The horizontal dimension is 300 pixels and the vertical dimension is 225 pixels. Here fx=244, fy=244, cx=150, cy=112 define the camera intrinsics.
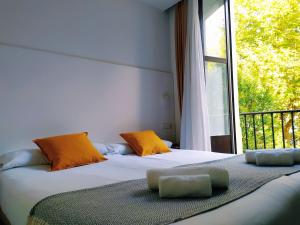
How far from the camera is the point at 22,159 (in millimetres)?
2090

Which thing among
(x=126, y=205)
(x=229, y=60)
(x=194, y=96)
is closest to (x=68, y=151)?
(x=126, y=205)

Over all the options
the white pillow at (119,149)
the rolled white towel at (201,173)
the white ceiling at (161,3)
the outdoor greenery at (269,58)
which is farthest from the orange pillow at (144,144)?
the outdoor greenery at (269,58)

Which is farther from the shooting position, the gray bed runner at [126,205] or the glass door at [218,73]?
the glass door at [218,73]

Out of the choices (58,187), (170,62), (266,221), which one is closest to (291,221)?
(266,221)

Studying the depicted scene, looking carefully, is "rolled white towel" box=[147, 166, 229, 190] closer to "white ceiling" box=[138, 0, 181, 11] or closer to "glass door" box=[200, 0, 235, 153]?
"glass door" box=[200, 0, 235, 153]

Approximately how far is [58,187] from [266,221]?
105cm

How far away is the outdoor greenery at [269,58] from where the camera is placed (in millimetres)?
6344

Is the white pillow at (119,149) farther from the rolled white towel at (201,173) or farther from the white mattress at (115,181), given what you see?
the rolled white towel at (201,173)

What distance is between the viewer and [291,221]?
1.09 m

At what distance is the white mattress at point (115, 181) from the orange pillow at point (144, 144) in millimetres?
535

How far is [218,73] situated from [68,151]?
2.42 metres

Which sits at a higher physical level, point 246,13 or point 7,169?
point 246,13

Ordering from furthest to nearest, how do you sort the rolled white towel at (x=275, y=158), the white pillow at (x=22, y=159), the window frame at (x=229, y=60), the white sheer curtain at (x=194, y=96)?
the window frame at (x=229, y=60), the white sheer curtain at (x=194, y=96), the white pillow at (x=22, y=159), the rolled white towel at (x=275, y=158)

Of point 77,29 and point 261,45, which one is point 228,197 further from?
point 261,45
